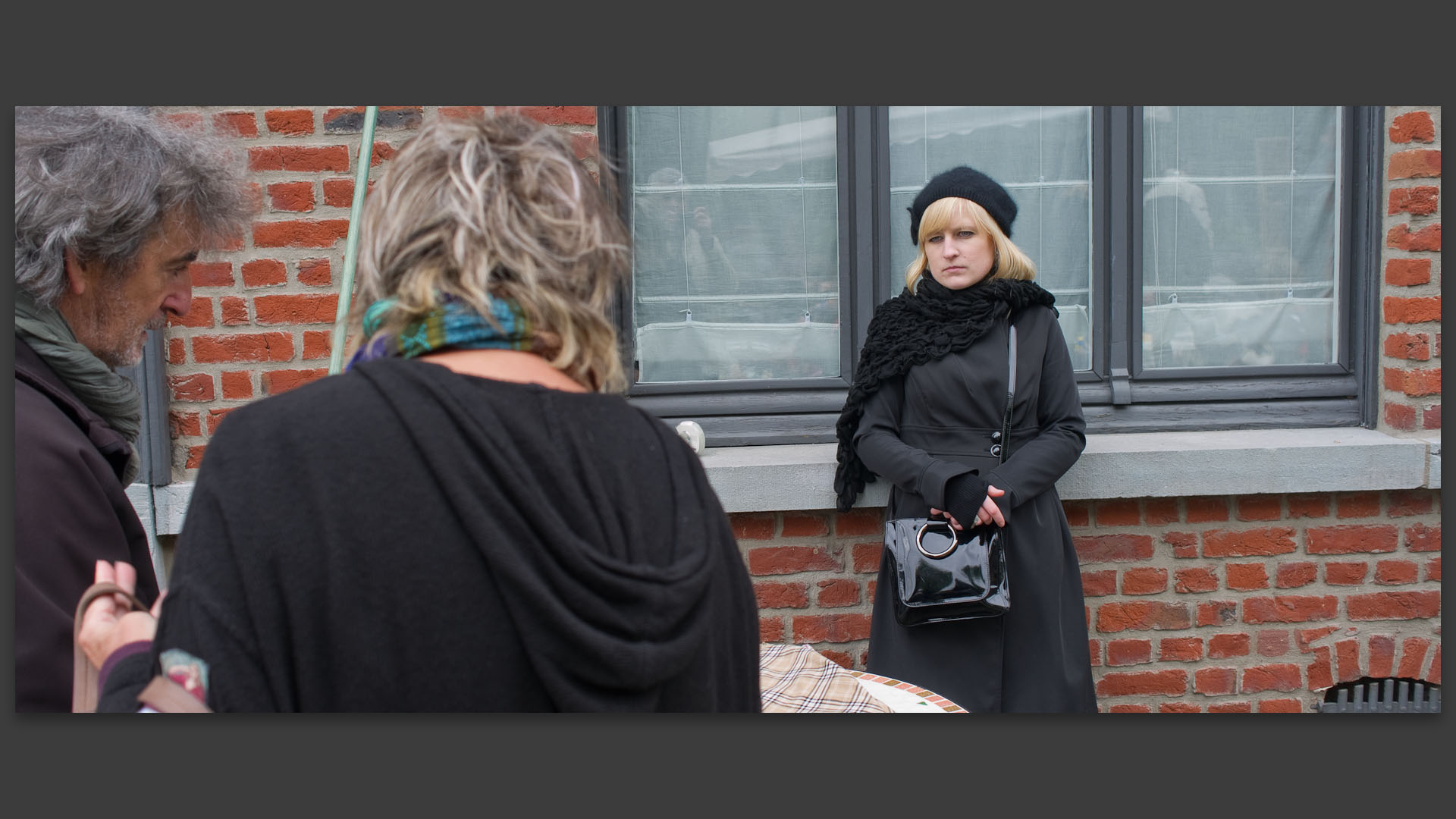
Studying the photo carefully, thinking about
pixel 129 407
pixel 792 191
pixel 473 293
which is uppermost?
pixel 792 191

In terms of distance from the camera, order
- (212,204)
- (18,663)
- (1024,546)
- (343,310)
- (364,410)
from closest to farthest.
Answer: (364,410) < (18,663) < (212,204) < (343,310) < (1024,546)

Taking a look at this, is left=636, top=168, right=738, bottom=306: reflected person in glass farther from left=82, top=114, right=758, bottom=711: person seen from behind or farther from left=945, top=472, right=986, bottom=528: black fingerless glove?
left=82, top=114, right=758, bottom=711: person seen from behind

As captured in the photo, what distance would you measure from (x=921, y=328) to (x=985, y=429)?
1.09 ft

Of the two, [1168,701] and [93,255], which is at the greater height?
[93,255]

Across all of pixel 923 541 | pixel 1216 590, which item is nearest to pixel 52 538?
pixel 923 541

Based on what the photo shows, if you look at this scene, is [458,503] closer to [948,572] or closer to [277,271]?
[948,572]

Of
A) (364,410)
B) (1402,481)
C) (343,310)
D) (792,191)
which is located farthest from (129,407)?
(1402,481)

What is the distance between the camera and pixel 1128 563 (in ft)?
10.9

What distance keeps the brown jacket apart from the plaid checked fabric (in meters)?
1.24

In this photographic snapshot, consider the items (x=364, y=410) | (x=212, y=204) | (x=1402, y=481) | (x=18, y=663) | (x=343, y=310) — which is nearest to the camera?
(x=364, y=410)

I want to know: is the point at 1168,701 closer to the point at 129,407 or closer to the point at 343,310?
the point at 343,310

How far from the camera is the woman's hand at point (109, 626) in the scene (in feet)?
4.55

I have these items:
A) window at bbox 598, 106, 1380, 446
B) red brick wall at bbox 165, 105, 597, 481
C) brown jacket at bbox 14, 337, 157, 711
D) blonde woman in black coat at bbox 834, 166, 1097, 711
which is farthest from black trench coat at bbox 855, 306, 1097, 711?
brown jacket at bbox 14, 337, 157, 711

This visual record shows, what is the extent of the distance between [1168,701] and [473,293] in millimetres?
2985
